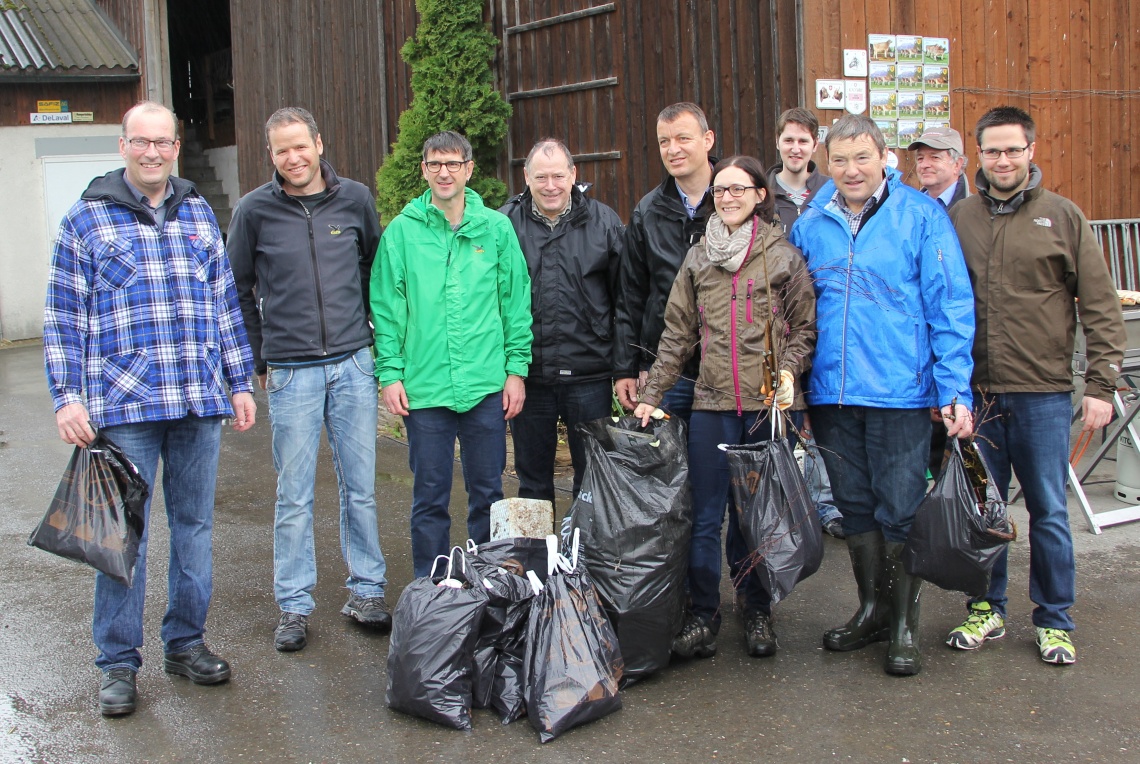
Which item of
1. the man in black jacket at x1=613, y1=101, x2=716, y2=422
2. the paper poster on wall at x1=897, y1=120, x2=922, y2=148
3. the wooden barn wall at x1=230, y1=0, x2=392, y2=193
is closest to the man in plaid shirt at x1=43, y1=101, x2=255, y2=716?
the man in black jacket at x1=613, y1=101, x2=716, y2=422

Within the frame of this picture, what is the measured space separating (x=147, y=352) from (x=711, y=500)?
2.13 metres

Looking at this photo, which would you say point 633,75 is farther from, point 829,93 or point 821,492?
point 821,492

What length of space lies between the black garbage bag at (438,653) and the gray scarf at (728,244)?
1.46 metres

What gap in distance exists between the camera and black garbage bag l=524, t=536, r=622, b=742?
346 cm

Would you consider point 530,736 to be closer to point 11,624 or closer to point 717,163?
point 717,163

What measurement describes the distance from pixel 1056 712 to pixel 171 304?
3358 mm

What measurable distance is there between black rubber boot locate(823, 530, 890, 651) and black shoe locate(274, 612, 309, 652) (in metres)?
2.09

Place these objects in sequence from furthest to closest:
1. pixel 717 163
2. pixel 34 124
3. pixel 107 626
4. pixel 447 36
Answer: pixel 34 124
pixel 447 36
pixel 717 163
pixel 107 626

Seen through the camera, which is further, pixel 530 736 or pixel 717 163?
pixel 717 163

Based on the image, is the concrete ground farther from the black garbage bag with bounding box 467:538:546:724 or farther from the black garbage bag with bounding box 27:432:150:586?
the black garbage bag with bounding box 27:432:150:586

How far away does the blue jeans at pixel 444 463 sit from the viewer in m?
4.45

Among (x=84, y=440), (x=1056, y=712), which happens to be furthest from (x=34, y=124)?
(x=1056, y=712)

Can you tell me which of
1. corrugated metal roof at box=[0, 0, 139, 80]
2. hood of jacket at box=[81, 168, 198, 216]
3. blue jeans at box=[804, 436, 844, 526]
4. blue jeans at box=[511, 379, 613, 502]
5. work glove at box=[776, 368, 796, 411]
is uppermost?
corrugated metal roof at box=[0, 0, 139, 80]

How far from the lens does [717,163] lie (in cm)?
426
